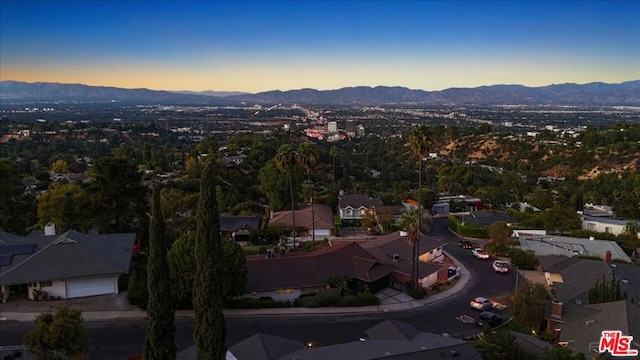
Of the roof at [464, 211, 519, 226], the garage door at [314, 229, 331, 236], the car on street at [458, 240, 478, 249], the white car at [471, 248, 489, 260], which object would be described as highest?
the roof at [464, 211, 519, 226]

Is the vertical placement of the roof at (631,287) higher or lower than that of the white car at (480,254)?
higher

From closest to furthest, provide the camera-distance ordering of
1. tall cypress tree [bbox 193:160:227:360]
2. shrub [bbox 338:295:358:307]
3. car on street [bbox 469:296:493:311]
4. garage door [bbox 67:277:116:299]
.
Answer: tall cypress tree [bbox 193:160:227:360], garage door [bbox 67:277:116:299], shrub [bbox 338:295:358:307], car on street [bbox 469:296:493:311]

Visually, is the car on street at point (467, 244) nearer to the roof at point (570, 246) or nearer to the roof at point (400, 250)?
the roof at point (570, 246)

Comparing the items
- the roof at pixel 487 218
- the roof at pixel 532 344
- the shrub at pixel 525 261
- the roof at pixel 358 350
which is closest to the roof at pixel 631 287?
the roof at pixel 532 344

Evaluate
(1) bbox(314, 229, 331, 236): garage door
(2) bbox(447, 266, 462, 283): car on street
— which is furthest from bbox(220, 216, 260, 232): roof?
(2) bbox(447, 266, 462, 283): car on street

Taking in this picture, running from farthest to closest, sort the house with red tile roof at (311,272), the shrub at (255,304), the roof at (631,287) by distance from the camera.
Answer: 1. the house with red tile roof at (311,272)
2. the shrub at (255,304)
3. the roof at (631,287)

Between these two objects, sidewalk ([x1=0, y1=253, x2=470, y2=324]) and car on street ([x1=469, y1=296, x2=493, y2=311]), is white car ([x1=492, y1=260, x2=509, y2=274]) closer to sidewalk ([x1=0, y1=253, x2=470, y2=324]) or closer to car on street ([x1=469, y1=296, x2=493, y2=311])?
car on street ([x1=469, y1=296, x2=493, y2=311])

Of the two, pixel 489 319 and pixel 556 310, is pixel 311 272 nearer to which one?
pixel 489 319
